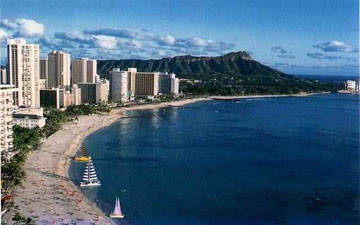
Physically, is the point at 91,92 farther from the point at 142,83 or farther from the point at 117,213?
the point at 117,213

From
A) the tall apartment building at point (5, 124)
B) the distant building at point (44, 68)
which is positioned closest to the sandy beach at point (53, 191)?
the tall apartment building at point (5, 124)

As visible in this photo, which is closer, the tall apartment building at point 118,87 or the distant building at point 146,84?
the tall apartment building at point 118,87

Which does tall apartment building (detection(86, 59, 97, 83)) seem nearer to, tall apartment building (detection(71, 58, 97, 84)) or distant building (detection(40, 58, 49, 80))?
tall apartment building (detection(71, 58, 97, 84))

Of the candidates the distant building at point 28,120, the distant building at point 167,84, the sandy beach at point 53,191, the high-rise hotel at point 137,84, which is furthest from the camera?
the distant building at point 167,84

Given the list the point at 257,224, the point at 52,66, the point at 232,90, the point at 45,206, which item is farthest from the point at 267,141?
the point at 232,90

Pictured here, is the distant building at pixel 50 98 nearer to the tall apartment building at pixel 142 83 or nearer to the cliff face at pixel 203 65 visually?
the tall apartment building at pixel 142 83

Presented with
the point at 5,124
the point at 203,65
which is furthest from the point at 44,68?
the point at 203,65
